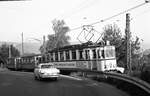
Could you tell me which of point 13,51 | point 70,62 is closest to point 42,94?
point 70,62

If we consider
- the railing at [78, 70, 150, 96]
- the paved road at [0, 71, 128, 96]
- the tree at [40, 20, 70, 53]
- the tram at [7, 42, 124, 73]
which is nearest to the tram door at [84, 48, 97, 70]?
the tram at [7, 42, 124, 73]

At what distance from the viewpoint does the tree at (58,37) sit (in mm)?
83000

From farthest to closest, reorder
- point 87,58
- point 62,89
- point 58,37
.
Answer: point 58,37 < point 87,58 < point 62,89

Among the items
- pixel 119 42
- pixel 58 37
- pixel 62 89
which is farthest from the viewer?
pixel 58 37

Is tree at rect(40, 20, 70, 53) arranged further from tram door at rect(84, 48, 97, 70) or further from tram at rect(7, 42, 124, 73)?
tram door at rect(84, 48, 97, 70)

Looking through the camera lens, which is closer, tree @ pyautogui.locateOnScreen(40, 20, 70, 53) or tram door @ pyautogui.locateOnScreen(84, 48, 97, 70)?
tram door @ pyautogui.locateOnScreen(84, 48, 97, 70)

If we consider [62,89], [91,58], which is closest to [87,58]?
[91,58]

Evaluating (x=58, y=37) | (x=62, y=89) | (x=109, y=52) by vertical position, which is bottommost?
(x=62, y=89)

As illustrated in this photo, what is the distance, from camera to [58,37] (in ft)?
276

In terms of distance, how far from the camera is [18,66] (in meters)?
52.1

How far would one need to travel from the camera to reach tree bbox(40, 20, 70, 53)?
83.0 meters

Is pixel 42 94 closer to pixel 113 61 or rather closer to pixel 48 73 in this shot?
pixel 48 73

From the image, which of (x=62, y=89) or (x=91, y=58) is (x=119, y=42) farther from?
(x=62, y=89)

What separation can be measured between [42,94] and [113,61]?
1274cm
